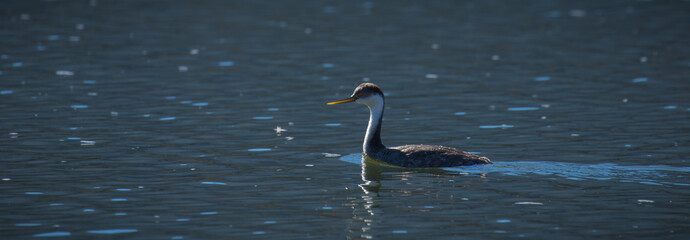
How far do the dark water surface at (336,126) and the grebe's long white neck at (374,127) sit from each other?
610 mm

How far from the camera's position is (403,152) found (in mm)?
18078

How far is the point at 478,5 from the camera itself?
51.1 m

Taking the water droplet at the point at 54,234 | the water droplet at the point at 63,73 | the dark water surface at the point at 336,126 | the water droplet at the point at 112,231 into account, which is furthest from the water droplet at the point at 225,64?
the water droplet at the point at 54,234

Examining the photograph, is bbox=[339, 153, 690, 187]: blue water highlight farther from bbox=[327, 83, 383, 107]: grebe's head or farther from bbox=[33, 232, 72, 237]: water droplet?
bbox=[33, 232, 72, 237]: water droplet

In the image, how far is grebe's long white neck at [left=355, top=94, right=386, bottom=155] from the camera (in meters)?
18.9

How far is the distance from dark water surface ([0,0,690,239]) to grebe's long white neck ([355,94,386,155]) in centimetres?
61

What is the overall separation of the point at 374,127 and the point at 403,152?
1236 millimetres

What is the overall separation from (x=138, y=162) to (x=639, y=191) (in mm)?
9631

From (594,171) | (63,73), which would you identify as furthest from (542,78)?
(63,73)

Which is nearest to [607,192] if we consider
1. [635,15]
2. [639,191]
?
[639,191]

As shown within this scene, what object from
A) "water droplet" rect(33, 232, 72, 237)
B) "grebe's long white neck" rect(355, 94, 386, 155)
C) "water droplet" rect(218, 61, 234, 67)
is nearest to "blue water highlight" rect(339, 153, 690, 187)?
"grebe's long white neck" rect(355, 94, 386, 155)

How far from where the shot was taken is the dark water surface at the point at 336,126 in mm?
14391

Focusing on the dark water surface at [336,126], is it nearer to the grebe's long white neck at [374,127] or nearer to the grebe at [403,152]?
the grebe at [403,152]

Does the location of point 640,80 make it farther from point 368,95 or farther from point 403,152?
point 403,152
